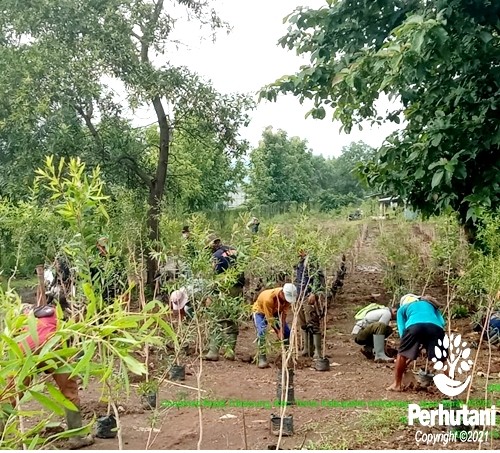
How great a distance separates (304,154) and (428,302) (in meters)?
27.6

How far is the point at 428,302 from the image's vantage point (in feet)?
18.4

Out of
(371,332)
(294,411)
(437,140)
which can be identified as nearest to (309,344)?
(371,332)

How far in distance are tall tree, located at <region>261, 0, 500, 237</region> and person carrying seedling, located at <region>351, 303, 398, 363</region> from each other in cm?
148

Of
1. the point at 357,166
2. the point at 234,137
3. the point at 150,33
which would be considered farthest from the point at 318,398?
the point at 150,33

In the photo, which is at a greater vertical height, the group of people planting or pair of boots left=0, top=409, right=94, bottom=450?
the group of people planting

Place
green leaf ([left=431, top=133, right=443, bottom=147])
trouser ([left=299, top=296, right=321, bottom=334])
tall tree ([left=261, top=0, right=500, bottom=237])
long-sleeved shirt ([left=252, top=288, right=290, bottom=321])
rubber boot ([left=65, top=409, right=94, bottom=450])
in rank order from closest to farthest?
rubber boot ([left=65, top=409, right=94, bottom=450]), tall tree ([left=261, top=0, right=500, bottom=237]), green leaf ([left=431, top=133, right=443, bottom=147]), long-sleeved shirt ([left=252, top=288, right=290, bottom=321]), trouser ([left=299, top=296, right=321, bottom=334])

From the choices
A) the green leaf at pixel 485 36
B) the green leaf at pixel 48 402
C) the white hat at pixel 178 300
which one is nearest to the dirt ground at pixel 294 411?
the white hat at pixel 178 300

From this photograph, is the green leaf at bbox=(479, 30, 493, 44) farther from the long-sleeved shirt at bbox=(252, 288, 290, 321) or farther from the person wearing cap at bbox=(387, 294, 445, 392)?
the long-sleeved shirt at bbox=(252, 288, 290, 321)

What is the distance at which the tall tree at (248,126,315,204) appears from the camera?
2795 centimetres

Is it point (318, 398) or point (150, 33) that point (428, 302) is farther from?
point (150, 33)

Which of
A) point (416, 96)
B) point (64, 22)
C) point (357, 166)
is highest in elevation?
point (64, 22)

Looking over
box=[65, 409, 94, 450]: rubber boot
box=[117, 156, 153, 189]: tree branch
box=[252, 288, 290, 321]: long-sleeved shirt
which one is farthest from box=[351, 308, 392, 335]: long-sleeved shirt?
box=[117, 156, 153, 189]: tree branch

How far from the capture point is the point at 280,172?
99.3 ft

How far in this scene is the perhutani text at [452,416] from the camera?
13.6ft
